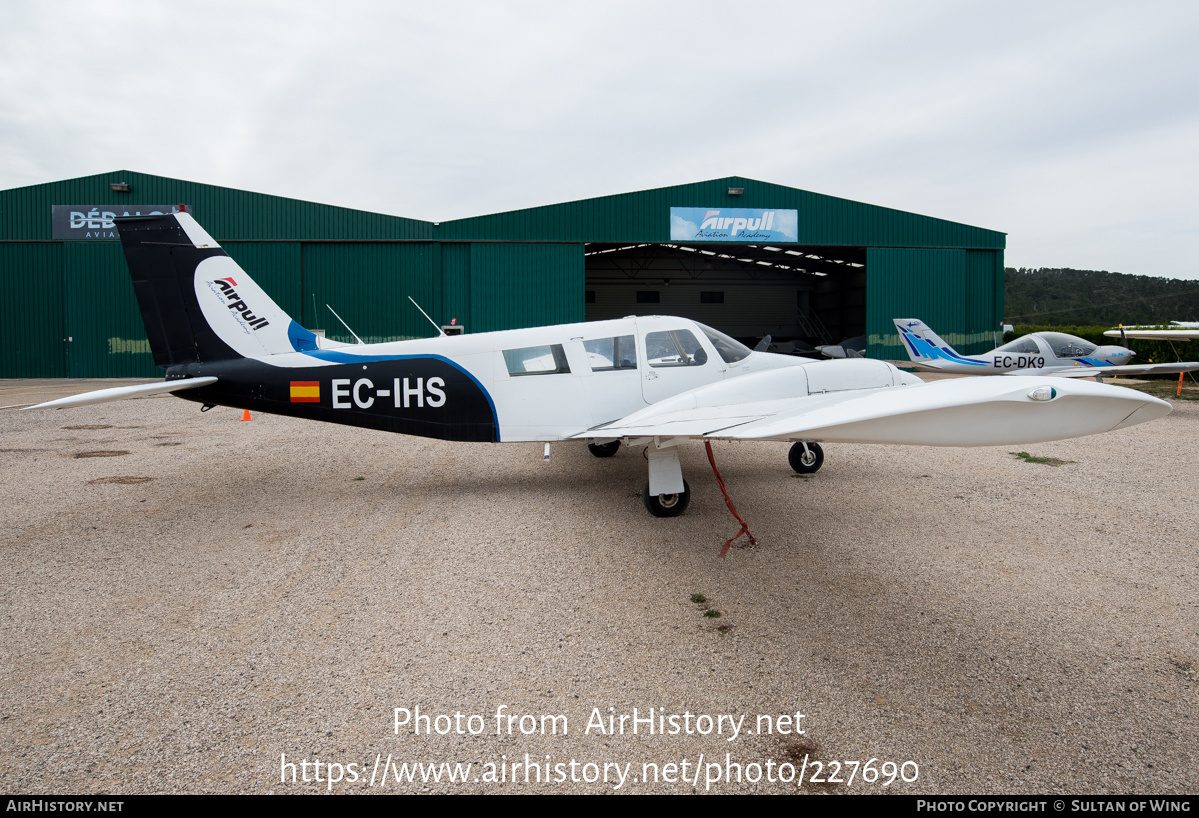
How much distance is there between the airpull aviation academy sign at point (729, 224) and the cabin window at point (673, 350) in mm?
19721

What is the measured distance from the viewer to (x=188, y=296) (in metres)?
6.85

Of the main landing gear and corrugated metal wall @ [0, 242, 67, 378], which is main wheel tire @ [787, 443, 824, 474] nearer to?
the main landing gear

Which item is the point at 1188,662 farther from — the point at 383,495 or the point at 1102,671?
the point at 383,495

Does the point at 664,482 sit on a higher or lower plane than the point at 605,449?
higher

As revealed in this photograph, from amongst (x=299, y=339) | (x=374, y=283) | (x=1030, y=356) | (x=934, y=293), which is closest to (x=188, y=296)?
(x=299, y=339)

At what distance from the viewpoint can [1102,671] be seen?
126 inches

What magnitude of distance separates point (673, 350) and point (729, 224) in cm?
2049

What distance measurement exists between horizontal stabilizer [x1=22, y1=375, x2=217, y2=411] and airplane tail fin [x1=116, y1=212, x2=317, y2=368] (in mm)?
Result: 371

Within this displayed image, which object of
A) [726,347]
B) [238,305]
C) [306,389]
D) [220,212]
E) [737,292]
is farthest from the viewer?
[737,292]

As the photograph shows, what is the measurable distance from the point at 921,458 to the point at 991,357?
1008 cm

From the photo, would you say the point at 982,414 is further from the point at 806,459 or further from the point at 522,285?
the point at 522,285

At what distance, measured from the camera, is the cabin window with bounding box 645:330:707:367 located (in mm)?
6996

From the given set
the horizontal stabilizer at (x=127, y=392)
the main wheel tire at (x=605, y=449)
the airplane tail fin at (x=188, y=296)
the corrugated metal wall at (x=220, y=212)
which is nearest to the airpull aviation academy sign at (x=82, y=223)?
the corrugated metal wall at (x=220, y=212)

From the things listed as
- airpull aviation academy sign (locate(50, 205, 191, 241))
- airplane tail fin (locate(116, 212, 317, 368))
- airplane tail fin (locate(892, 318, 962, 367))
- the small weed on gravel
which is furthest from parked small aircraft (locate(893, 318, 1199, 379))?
airpull aviation academy sign (locate(50, 205, 191, 241))
